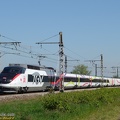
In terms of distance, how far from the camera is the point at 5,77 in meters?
34.1

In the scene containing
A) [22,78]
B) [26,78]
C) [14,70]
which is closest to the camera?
[14,70]

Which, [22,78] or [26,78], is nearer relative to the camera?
[22,78]

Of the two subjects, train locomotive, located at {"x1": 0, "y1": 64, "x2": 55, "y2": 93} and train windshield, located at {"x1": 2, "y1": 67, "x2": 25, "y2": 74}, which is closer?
train locomotive, located at {"x1": 0, "y1": 64, "x2": 55, "y2": 93}

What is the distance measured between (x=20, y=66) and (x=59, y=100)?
21.8 meters

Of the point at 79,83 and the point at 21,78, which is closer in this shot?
the point at 21,78

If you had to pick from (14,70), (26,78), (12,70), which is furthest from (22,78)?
(12,70)

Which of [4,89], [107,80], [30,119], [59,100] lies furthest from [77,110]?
[107,80]

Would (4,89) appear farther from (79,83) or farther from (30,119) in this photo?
(79,83)

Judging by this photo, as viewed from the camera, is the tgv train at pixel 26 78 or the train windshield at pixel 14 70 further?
the train windshield at pixel 14 70

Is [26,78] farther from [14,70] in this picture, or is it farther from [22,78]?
[14,70]

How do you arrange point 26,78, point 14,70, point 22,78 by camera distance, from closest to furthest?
1. point 14,70
2. point 22,78
3. point 26,78

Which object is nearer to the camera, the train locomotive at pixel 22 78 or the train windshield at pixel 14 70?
the train locomotive at pixel 22 78

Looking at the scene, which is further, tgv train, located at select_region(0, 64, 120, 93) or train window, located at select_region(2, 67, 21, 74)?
train window, located at select_region(2, 67, 21, 74)

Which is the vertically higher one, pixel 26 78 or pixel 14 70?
pixel 14 70
